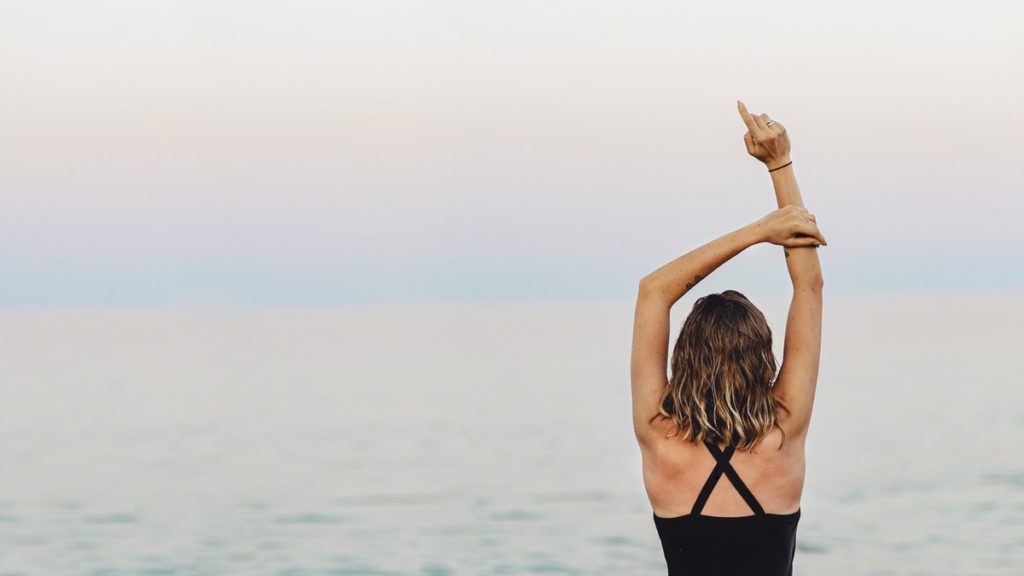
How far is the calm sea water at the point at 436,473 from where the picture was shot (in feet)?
33.3

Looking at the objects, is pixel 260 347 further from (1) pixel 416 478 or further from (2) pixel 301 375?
(1) pixel 416 478

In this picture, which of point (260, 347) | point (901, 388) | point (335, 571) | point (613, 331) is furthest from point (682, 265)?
point (613, 331)

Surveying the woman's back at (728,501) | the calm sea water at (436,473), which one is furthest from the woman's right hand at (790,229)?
the calm sea water at (436,473)

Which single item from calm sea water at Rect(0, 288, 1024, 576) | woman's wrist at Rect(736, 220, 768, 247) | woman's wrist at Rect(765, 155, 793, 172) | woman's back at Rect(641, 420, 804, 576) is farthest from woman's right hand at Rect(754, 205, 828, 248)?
calm sea water at Rect(0, 288, 1024, 576)

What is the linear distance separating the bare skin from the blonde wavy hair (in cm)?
3

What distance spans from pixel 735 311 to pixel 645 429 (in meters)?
0.30

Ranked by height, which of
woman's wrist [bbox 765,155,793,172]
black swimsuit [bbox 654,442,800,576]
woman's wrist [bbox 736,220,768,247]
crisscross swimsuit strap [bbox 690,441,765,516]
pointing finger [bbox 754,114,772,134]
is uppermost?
pointing finger [bbox 754,114,772,134]

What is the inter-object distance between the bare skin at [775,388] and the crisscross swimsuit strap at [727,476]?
0.03ft

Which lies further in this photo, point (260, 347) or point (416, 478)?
point (260, 347)

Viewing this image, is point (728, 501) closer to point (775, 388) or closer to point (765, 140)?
point (775, 388)

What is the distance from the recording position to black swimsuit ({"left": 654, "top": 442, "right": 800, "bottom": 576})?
2498 mm

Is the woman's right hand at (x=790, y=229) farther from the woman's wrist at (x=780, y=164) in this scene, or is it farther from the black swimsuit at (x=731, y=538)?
the black swimsuit at (x=731, y=538)

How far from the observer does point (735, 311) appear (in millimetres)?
2572

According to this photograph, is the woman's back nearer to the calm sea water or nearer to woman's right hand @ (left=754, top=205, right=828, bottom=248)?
woman's right hand @ (left=754, top=205, right=828, bottom=248)
